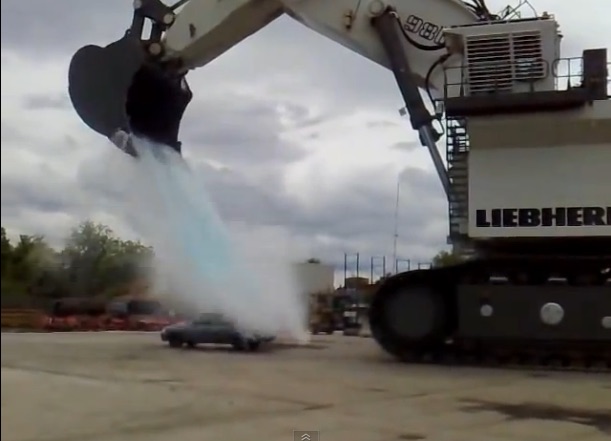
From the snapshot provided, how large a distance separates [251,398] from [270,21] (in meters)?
4.49

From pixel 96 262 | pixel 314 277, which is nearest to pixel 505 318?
pixel 314 277

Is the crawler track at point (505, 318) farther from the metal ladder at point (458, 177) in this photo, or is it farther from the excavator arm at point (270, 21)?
the excavator arm at point (270, 21)

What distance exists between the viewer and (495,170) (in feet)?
31.6

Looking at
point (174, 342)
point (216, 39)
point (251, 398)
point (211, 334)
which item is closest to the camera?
point (174, 342)

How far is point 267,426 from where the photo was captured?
3434 millimetres

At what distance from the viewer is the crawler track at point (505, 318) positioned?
974 cm

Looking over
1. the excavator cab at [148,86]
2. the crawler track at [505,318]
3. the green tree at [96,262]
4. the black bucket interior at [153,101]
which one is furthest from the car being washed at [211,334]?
the crawler track at [505,318]

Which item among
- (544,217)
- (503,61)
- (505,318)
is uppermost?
(503,61)

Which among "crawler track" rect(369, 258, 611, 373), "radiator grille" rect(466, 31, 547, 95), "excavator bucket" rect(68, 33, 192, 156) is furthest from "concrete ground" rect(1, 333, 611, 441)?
"radiator grille" rect(466, 31, 547, 95)

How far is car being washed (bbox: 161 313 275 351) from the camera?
3156 millimetres

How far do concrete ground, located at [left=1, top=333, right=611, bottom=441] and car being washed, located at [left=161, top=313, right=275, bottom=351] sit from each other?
0.06 m

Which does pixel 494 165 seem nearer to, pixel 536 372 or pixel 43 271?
pixel 536 372

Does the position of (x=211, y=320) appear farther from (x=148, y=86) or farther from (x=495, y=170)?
(x=495, y=170)

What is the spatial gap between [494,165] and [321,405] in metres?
5.92
